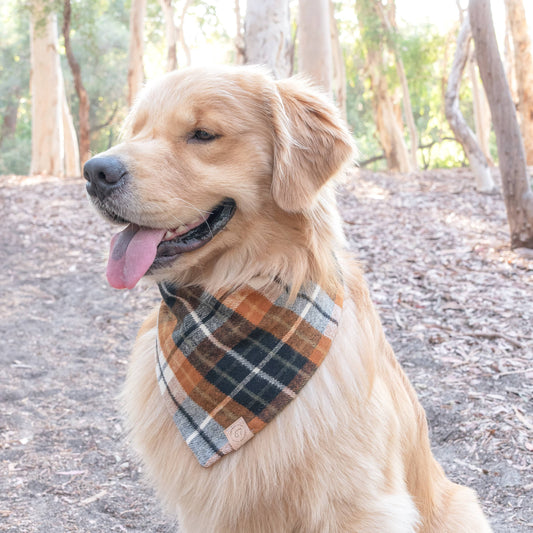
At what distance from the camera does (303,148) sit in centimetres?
243

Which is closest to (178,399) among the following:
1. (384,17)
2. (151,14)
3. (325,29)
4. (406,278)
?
(406,278)

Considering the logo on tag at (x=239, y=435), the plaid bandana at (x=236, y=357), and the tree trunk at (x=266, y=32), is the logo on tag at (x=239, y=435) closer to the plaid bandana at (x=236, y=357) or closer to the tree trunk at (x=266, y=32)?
the plaid bandana at (x=236, y=357)

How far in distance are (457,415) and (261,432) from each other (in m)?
2.18

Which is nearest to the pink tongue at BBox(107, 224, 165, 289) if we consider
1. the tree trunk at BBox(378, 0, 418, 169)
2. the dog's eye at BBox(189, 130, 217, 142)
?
the dog's eye at BBox(189, 130, 217, 142)

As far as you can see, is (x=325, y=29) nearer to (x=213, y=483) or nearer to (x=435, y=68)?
(x=213, y=483)

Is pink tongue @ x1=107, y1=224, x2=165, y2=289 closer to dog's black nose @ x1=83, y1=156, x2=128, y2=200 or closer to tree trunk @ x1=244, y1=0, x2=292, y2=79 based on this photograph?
dog's black nose @ x1=83, y1=156, x2=128, y2=200

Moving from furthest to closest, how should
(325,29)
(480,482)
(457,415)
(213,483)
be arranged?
(325,29) < (457,415) < (480,482) < (213,483)

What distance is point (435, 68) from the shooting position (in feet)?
106

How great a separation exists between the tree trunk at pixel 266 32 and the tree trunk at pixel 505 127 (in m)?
2.23

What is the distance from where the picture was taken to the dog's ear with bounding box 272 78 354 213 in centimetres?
235

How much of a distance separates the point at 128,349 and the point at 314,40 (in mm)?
5842

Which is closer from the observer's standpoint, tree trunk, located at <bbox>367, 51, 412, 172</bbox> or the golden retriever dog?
the golden retriever dog

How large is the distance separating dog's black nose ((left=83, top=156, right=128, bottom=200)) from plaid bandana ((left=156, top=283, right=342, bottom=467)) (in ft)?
1.69

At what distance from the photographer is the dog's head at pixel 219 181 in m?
2.29
